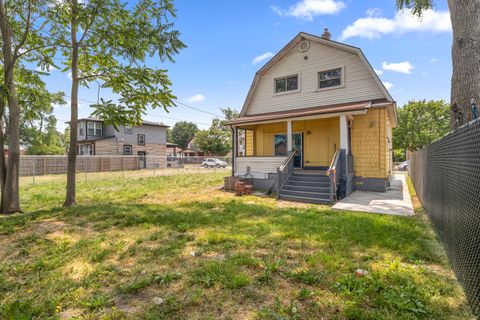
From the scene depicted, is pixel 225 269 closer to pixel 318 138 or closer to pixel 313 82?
pixel 318 138

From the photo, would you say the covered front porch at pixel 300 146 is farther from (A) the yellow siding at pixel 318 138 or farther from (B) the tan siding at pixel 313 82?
(B) the tan siding at pixel 313 82

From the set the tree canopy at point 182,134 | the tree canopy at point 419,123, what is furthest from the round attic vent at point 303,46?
the tree canopy at point 182,134

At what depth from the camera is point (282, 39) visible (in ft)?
44.5

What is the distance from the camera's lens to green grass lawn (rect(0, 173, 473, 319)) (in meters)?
2.62

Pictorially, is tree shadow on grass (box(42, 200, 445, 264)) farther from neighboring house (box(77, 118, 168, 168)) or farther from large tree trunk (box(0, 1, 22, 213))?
neighboring house (box(77, 118, 168, 168))

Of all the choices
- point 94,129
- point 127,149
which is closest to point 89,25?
point 127,149

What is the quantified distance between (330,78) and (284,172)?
17.0ft

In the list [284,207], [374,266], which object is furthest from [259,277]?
[284,207]

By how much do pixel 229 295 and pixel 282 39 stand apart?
13655mm

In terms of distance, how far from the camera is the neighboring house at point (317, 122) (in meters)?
9.66

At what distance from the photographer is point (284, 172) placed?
10.1m

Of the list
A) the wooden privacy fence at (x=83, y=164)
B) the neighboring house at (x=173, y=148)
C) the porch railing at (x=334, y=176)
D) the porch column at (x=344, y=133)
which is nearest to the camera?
the porch railing at (x=334, y=176)

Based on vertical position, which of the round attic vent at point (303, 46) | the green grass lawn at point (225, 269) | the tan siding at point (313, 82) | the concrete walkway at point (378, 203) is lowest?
the green grass lawn at point (225, 269)

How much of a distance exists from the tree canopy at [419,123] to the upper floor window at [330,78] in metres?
28.6
